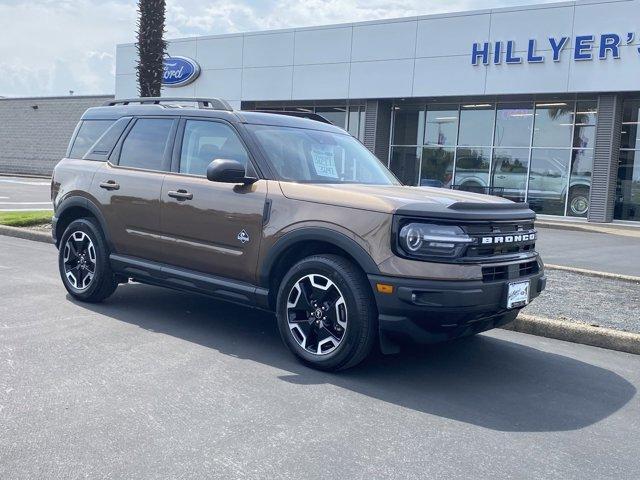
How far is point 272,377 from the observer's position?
4.70 meters

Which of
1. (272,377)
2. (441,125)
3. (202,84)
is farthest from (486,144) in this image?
(272,377)

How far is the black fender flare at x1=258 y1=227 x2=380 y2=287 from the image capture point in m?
4.60

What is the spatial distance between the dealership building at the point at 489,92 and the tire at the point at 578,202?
0.03 meters

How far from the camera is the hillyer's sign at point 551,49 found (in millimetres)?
18859

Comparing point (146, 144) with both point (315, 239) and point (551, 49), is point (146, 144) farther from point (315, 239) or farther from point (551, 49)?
point (551, 49)

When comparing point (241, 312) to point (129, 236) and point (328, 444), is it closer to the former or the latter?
point (129, 236)

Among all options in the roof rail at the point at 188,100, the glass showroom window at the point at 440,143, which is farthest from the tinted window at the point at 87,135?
the glass showroom window at the point at 440,143

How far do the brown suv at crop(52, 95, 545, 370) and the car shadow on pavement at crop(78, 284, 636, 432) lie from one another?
0.30m

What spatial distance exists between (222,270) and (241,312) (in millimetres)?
1348

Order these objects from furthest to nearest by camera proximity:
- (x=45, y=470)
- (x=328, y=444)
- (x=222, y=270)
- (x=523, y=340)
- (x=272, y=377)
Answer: (x=523, y=340) < (x=222, y=270) < (x=272, y=377) < (x=328, y=444) < (x=45, y=470)

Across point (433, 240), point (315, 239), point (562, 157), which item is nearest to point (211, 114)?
point (315, 239)

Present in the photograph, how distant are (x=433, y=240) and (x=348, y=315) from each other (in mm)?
774

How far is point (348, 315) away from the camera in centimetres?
462

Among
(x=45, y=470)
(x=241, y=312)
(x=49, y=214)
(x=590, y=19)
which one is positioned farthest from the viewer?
(x=590, y=19)
